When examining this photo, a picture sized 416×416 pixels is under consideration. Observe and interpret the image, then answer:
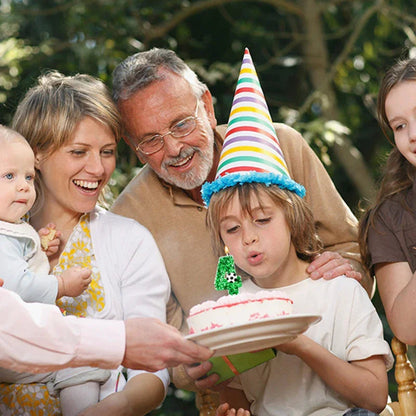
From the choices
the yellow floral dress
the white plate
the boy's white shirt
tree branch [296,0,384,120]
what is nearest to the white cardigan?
the yellow floral dress

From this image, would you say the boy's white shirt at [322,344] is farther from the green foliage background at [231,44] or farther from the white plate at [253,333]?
the green foliage background at [231,44]

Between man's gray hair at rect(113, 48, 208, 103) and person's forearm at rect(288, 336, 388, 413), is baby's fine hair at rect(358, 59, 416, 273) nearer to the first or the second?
person's forearm at rect(288, 336, 388, 413)

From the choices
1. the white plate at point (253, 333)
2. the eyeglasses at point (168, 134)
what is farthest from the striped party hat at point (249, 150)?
the white plate at point (253, 333)

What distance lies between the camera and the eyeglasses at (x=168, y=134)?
10.4 ft

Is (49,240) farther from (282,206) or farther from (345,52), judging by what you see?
(345,52)

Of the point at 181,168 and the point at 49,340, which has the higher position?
the point at 181,168

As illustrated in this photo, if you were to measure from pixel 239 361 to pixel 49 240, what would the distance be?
924 mm

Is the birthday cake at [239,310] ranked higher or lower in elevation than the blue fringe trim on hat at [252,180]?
lower

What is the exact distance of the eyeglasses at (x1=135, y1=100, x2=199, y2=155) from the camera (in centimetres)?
316

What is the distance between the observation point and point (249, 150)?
2.67 metres

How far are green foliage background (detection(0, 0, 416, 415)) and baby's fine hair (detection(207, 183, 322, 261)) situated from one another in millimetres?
2662

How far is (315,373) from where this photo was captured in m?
2.51

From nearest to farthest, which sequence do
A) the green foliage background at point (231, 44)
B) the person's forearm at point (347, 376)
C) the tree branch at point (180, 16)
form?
1. the person's forearm at point (347, 376)
2. the green foliage background at point (231, 44)
3. the tree branch at point (180, 16)

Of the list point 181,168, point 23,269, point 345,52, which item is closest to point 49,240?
point 23,269
